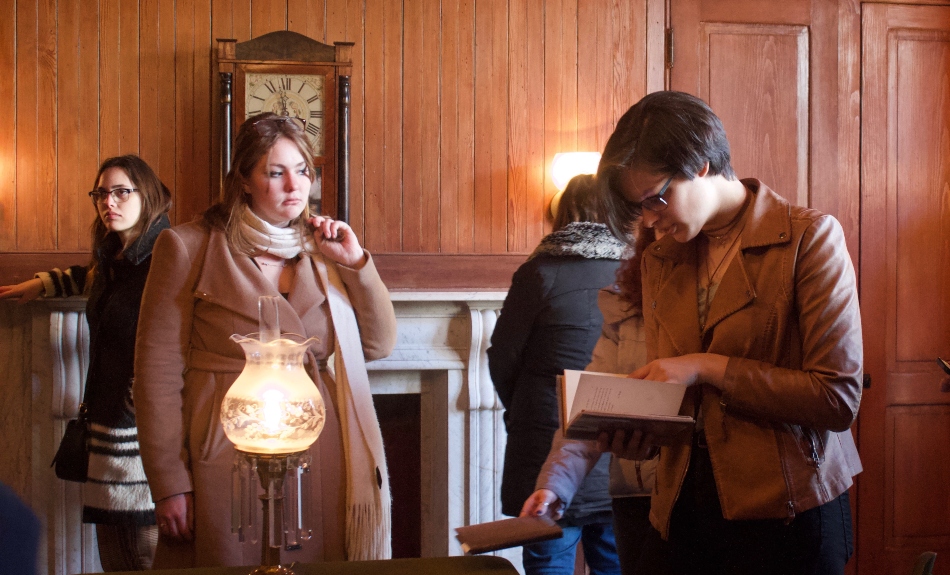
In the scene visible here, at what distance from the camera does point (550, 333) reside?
93.4 inches

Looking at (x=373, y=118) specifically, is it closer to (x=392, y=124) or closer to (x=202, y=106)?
(x=392, y=124)

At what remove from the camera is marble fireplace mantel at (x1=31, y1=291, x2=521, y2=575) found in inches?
123

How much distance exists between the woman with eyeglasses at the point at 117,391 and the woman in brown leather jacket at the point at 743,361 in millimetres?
1640

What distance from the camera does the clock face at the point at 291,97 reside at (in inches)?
124

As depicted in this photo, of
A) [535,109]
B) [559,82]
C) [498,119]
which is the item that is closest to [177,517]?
[498,119]

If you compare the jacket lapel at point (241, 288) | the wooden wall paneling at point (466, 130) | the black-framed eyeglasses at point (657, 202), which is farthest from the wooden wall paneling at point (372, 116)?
the black-framed eyeglasses at point (657, 202)

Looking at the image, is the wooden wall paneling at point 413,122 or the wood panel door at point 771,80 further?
the wood panel door at point 771,80

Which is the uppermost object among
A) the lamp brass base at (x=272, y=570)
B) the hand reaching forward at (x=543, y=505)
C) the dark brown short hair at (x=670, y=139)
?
the dark brown short hair at (x=670, y=139)

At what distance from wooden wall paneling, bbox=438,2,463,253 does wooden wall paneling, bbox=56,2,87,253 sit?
4.54 feet

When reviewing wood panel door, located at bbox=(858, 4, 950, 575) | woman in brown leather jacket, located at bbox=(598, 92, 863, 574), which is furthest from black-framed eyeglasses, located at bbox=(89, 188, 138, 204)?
wood panel door, located at bbox=(858, 4, 950, 575)

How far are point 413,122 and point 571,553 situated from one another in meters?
1.81

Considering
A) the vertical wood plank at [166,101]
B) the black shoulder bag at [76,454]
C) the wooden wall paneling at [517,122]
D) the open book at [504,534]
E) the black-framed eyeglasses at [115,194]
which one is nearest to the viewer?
the open book at [504,534]

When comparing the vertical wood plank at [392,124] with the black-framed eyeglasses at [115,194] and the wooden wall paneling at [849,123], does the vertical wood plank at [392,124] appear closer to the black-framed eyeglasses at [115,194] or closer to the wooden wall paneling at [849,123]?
the black-framed eyeglasses at [115,194]

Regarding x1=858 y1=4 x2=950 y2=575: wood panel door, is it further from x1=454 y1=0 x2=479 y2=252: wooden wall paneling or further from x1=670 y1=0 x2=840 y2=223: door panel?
x1=454 y1=0 x2=479 y2=252: wooden wall paneling
